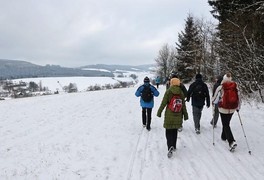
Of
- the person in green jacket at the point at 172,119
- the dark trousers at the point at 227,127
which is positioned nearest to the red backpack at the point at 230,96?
the dark trousers at the point at 227,127

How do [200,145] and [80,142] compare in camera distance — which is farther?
[80,142]

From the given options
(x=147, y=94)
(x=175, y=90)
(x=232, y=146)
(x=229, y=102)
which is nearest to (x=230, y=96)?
(x=229, y=102)

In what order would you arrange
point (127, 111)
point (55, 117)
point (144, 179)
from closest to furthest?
point (144, 179) < point (55, 117) < point (127, 111)

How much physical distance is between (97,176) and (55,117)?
7577 mm

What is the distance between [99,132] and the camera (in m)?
9.05

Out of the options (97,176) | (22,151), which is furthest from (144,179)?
(22,151)

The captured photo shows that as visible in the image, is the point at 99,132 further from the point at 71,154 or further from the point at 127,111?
the point at 127,111

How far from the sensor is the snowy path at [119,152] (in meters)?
5.35

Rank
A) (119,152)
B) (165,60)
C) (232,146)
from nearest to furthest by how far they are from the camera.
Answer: (232,146), (119,152), (165,60)

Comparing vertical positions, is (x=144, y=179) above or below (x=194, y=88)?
below

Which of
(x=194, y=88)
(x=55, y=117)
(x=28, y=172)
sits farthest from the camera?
(x=55, y=117)

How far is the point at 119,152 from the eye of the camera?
268 inches

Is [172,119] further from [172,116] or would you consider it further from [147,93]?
[147,93]

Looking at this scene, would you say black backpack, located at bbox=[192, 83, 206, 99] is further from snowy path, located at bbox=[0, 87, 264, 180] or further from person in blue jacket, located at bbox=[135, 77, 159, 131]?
person in blue jacket, located at bbox=[135, 77, 159, 131]
